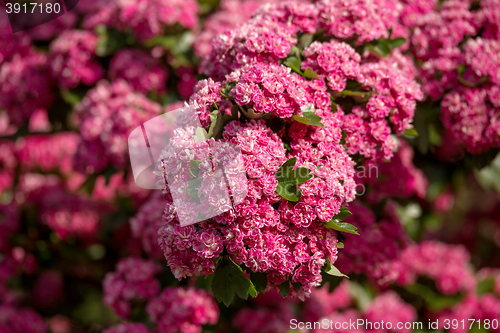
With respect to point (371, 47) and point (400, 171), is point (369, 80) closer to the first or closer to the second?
point (371, 47)

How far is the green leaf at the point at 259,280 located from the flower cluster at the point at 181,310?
2.44 feet

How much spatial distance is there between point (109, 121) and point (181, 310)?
1.04m

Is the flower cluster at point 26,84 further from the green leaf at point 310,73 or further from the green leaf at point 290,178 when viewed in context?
the green leaf at point 290,178

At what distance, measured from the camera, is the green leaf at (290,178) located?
1164mm

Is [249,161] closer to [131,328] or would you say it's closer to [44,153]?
[131,328]

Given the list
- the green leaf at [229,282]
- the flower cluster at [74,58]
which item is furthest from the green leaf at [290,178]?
the flower cluster at [74,58]

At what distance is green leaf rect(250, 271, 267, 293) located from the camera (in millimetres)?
1217

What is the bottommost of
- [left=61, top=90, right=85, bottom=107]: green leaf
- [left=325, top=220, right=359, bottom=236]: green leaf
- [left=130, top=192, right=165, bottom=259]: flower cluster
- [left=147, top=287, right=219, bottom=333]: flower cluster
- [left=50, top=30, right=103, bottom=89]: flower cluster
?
[left=147, top=287, right=219, bottom=333]: flower cluster

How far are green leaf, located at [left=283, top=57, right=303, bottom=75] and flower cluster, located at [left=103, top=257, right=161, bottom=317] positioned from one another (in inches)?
48.8

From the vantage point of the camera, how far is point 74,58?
7.74 feet

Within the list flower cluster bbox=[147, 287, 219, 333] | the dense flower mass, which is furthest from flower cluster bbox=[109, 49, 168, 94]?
the dense flower mass

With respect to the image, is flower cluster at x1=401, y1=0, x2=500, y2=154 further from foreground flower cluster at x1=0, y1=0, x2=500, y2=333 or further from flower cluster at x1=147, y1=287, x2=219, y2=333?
flower cluster at x1=147, y1=287, x2=219, y2=333

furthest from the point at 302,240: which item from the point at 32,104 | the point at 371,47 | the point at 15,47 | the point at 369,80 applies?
the point at 15,47

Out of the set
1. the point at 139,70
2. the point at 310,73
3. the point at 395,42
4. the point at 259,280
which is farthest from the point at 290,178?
the point at 139,70
